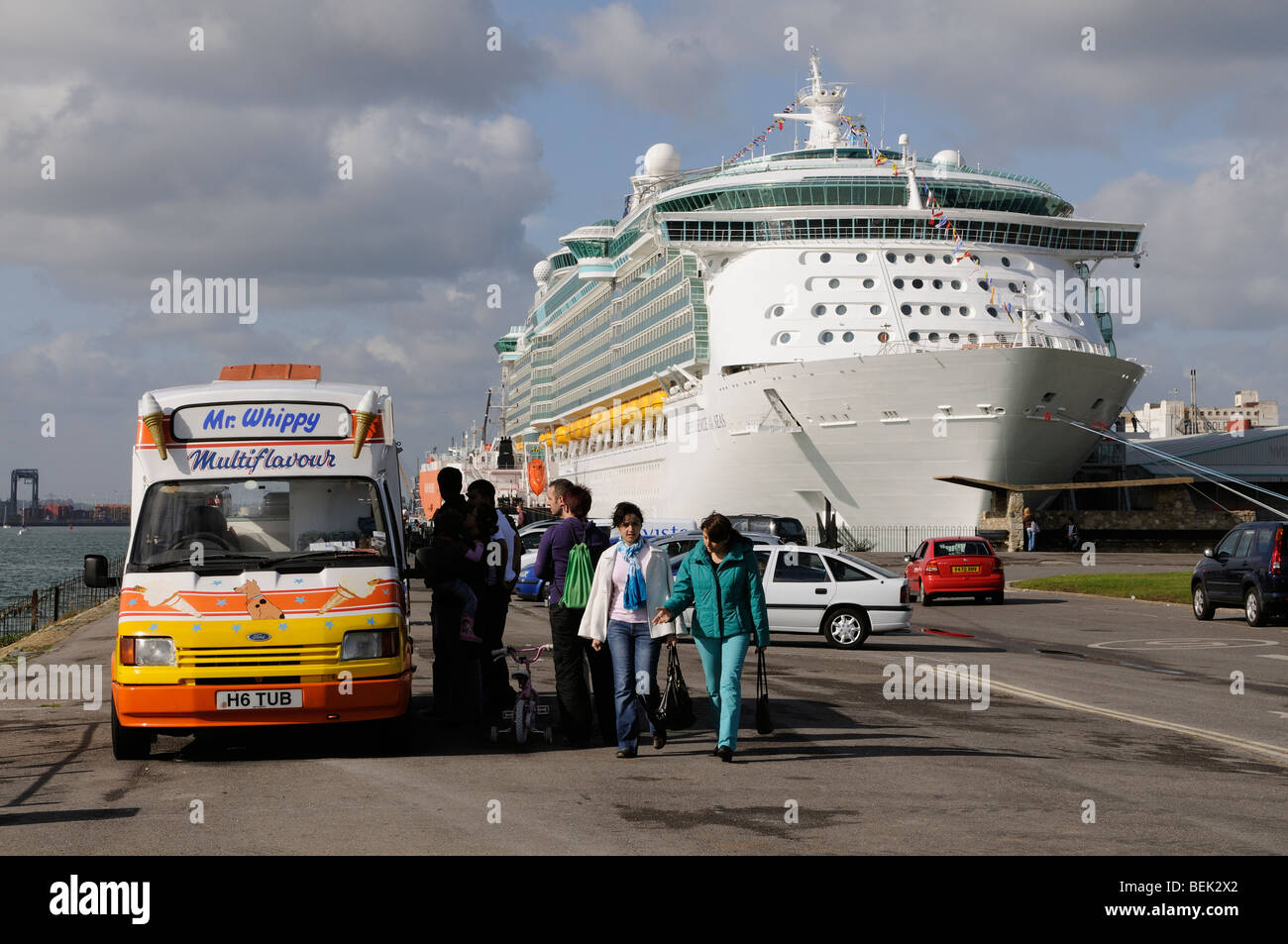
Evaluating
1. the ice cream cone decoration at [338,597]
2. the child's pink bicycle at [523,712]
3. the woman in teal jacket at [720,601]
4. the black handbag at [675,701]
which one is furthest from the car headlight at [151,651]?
the black handbag at [675,701]

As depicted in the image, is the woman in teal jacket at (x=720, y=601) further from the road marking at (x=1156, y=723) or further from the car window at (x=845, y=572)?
the car window at (x=845, y=572)

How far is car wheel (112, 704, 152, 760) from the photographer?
32.2 ft

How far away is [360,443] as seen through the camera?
35.1 ft

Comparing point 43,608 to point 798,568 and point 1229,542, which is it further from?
point 1229,542

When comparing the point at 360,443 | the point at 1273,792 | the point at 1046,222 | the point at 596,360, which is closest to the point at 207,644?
the point at 360,443

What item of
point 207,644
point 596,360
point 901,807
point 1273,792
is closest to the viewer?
point 901,807

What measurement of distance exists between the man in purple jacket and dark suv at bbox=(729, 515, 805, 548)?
22608mm

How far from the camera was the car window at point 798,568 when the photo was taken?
66.0ft

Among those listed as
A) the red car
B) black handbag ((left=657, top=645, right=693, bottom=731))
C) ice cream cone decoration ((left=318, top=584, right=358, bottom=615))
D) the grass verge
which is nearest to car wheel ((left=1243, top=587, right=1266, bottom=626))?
the grass verge

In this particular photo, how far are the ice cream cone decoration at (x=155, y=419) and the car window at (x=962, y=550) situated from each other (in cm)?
2106

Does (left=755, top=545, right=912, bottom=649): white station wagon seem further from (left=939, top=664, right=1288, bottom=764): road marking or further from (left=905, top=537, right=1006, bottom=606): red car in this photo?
(left=905, top=537, right=1006, bottom=606): red car

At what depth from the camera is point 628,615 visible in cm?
992
